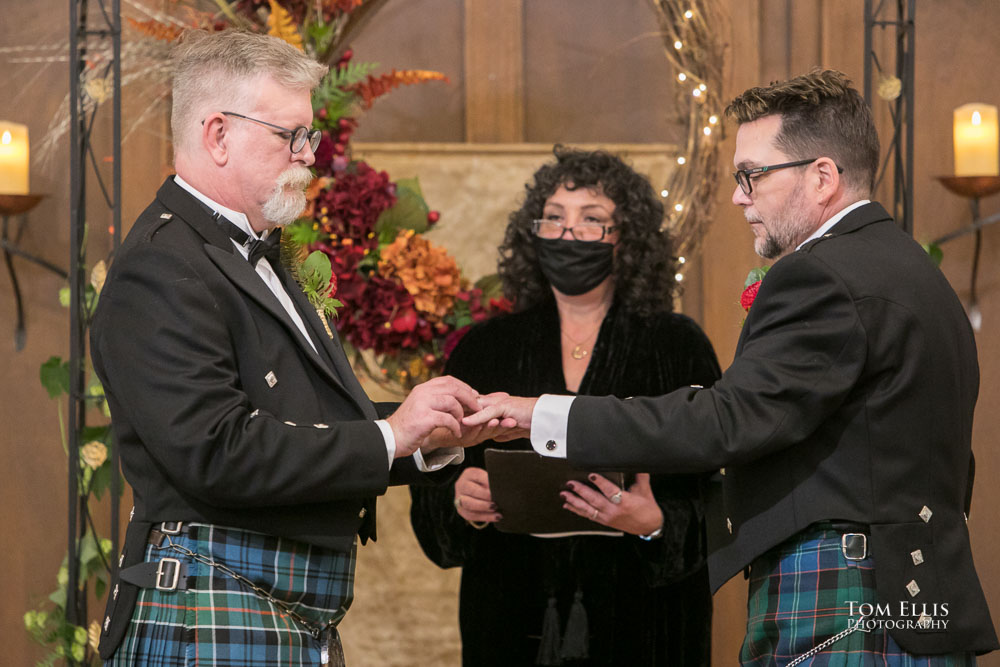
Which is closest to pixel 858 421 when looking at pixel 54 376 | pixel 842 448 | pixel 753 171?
pixel 842 448

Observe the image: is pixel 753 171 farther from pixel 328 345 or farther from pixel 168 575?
pixel 168 575

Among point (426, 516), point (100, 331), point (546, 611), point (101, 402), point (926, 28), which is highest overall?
point (926, 28)

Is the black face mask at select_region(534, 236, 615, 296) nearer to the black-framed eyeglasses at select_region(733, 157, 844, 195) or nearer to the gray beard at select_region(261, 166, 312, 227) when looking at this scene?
the black-framed eyeglasses at select_region(733, 157, 844, 195)

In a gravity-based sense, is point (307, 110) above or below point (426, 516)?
above

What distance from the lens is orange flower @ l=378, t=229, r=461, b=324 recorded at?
3.10 m

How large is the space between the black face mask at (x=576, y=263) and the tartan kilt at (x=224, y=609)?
1295 millimetres

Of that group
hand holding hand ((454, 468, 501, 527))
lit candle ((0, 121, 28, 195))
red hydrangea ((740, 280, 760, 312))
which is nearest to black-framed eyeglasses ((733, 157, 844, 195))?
red hydrangea ((740, 280, 760, 312))

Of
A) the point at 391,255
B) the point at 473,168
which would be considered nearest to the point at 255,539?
the point at 391,255

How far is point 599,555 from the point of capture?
2.72 meters

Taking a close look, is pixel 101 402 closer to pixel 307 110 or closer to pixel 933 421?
pixel 307 110

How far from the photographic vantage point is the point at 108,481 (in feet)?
10.6

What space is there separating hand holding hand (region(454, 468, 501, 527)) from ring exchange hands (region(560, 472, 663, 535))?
0.21 metres

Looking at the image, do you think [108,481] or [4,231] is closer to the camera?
[108,481]

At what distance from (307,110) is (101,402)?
164 centimetres
